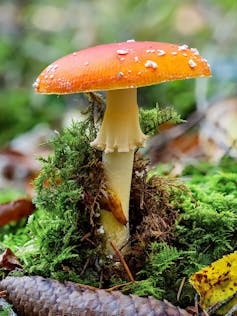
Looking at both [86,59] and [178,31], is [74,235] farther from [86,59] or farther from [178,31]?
[178,31]

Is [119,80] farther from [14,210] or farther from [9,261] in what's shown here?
[14,210]

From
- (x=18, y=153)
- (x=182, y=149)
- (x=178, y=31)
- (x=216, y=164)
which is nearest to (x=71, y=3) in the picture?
(x=178, y=31)

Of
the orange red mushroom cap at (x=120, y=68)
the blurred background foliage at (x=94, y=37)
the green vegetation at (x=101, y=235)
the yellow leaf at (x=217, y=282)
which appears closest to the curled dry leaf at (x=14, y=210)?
the green vegetation at (x=101, y=235)

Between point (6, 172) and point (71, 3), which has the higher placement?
point (71, 3)

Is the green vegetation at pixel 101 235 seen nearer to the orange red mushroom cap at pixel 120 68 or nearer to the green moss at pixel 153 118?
the green moss at pixel 153 118

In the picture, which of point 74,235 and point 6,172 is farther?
point 6,172

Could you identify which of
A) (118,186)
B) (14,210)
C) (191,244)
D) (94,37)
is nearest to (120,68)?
(118,186)
